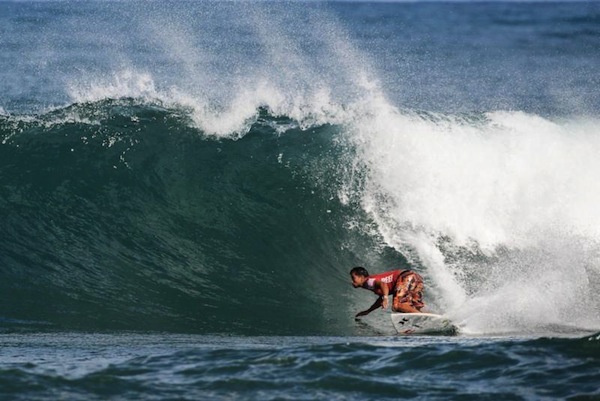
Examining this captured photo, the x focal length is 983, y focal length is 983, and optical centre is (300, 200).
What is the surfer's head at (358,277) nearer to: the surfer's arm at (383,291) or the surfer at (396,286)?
the surfer at (396,286)

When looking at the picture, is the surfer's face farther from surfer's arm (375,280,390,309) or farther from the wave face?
the wave face

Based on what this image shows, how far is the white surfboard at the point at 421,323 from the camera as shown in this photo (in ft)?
34.1

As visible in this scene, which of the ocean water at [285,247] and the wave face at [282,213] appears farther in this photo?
the wave face at [282,213]

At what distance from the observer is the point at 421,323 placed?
34.3 ft

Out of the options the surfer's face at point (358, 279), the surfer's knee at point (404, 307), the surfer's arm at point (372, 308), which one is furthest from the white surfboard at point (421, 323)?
the surfer's face at point (358, 279)

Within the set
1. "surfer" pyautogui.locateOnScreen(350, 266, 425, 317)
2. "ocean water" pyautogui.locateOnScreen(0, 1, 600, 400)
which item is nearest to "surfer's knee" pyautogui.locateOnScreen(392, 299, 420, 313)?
"surfer" pyautogui.locateOnScreen(350, 266, 425, 317)

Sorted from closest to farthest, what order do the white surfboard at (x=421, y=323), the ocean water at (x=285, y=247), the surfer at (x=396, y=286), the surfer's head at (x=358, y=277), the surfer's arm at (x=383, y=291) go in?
1. the ocean water at (x=285, y=247)
2. the white surfboard at (x=421, y=323)
3. the surfer's arm at (x=383, y=291)
4. the surfer at (x=396, y=286)
5. the surfer's head at (x=358, y=277)

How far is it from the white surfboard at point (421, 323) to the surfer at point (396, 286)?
0.22 m

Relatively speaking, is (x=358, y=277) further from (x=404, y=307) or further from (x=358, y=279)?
(x=404, y=307)

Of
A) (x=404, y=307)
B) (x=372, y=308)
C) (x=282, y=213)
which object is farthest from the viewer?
(x=282, y=213)

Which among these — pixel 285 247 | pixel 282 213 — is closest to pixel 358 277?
pixel 285 247

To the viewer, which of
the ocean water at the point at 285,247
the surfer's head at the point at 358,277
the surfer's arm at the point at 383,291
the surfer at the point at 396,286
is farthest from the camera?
the surfer's head at the point at 358,277

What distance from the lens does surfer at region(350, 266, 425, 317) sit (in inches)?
425

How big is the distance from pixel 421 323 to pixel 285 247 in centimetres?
310
